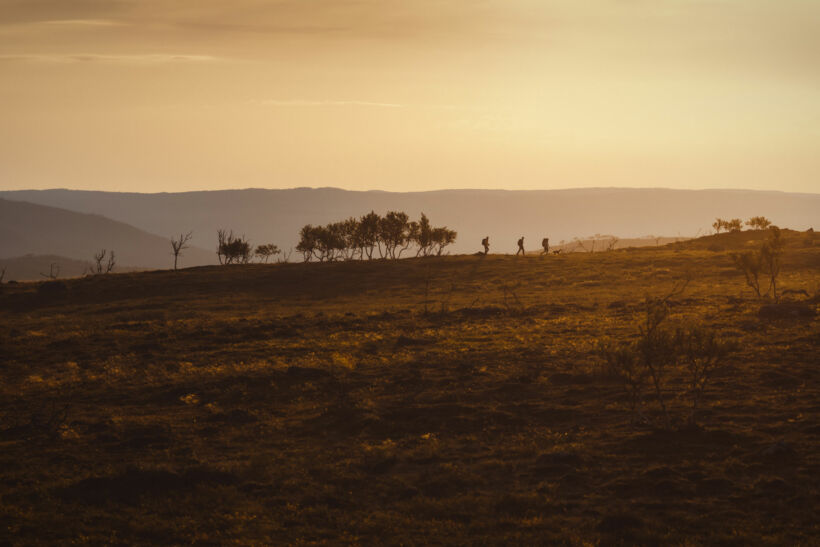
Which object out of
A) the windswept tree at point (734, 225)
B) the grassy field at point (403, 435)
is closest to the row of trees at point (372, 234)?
the windswept tree at point (734, 225)

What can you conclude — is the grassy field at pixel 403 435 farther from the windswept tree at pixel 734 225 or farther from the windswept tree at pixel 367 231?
the windswept tree at pixel 734 225

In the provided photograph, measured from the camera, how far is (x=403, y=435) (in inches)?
1075

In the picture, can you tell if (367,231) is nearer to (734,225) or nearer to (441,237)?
(441,237)

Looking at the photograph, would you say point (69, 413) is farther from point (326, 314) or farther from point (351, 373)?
point (326, 314)

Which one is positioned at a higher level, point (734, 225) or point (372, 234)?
point (734, 225)

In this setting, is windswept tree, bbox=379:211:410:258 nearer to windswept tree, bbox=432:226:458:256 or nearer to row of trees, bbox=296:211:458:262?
row of trees, bbox=296:211:458:262

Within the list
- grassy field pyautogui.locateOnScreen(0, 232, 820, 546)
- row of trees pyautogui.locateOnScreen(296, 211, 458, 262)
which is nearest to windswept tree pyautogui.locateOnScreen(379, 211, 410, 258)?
row of trees pyautogui.locateOnScreen(296, 211, 458, 262)

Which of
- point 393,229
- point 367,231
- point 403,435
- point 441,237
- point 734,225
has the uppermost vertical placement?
point 734,225

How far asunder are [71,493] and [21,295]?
65.9 metres

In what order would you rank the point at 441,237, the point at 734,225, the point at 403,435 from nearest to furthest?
the point at 403,435, the point at 441,237, the point at 734,225

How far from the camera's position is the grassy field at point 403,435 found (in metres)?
19.4

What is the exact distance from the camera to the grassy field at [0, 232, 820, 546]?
19406 millimetres

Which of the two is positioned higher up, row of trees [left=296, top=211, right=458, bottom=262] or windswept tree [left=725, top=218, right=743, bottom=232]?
windswept tree [left=725, top=218, right=743, bottom=232]

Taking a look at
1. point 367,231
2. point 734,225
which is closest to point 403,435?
point 367,231
